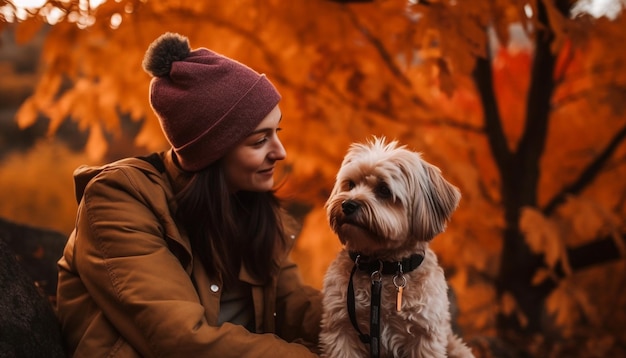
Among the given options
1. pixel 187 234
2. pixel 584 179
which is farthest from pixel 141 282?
pixel 584 179

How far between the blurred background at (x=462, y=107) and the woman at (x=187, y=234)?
2.27ft

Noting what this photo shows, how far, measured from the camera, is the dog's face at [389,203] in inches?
102

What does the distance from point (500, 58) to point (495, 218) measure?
6.00 ft

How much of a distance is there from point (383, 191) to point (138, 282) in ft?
3.66

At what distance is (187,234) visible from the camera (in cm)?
282

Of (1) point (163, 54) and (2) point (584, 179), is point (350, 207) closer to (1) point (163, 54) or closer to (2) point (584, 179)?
(1) point (163, 54)

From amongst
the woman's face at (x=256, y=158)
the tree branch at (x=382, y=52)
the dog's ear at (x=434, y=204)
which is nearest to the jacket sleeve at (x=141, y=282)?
the woman's face at (x=256, y=158)

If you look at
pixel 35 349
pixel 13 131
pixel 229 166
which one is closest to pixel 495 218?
pixel 229 166

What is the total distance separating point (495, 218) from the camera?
559 centimetres

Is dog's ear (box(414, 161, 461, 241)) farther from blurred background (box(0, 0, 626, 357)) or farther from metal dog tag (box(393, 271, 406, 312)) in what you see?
blurred background (box(0, 0, 626, 357))

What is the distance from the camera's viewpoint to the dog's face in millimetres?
2586

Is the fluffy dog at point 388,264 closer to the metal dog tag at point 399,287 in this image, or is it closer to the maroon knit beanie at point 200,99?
the metal dog tag at point 399,287

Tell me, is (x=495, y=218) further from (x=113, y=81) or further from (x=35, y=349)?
(x=35, y=349)

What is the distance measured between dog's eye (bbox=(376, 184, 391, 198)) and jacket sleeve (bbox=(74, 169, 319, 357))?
0.76 m
